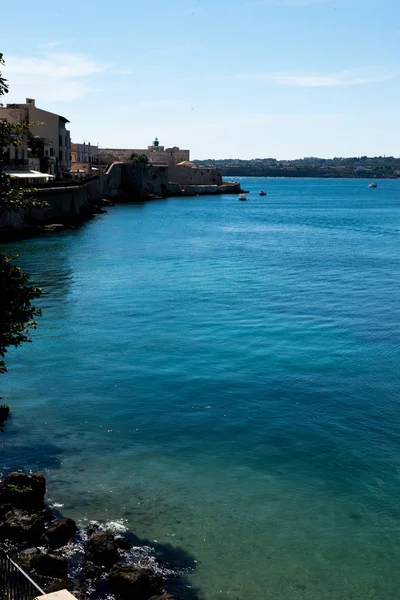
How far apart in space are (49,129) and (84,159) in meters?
44.3

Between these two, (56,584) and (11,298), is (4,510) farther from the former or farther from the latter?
(11,298)

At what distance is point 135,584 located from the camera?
480 inches

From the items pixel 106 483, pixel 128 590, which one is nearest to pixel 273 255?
pixel 106 483

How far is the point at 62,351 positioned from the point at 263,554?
1552 centimetres

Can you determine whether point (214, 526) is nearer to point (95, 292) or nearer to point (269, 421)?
point (269, 421)

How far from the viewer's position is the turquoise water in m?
14.1

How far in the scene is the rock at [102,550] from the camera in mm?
13219

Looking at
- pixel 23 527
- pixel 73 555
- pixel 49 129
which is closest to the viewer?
pixel 73 555

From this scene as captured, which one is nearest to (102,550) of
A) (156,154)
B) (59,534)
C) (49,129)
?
(59,534)

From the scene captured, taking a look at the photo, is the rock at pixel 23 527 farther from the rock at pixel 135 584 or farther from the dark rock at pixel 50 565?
the rock at pixel 135 584

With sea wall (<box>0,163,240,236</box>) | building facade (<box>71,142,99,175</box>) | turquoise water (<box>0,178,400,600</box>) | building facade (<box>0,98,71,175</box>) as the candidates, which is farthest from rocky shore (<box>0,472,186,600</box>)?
building facade (<box>71,142,99,175</box>)

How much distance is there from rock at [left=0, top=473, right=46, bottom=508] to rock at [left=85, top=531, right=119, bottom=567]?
7.59 feet

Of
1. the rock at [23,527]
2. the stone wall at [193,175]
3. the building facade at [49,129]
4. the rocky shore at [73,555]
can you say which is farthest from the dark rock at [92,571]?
the stone wall at [193,175]

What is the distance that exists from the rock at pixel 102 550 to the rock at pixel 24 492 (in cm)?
231
